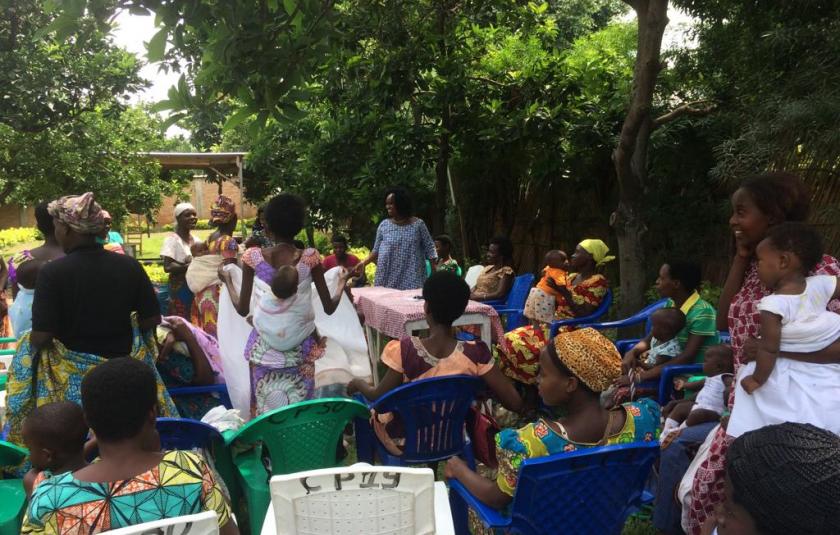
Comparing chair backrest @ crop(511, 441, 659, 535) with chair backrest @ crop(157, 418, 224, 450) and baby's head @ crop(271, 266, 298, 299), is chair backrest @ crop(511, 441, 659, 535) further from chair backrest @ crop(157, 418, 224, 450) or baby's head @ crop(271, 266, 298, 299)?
baby's head @ crop(271, 266, 298, 299)

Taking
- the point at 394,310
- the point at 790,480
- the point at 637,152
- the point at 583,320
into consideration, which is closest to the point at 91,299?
the point at 394,310

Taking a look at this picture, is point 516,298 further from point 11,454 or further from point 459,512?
point 11,454

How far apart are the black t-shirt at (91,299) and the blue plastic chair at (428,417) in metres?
1.15

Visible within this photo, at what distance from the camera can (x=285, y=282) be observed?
3.55 meters

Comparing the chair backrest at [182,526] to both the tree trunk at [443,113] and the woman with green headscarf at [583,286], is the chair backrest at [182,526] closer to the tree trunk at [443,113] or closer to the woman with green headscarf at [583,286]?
the woman with green headscarf at [583,286]

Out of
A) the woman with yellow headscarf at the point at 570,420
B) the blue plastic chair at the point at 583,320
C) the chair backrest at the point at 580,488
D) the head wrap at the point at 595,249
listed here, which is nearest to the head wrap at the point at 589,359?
the woman with yellow headscarf at the point at 570,420

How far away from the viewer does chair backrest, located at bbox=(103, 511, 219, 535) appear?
1.56 m

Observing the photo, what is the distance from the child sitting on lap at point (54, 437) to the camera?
2.34 metres

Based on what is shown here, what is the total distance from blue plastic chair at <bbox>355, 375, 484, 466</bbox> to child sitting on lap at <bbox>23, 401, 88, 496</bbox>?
1.11 metres

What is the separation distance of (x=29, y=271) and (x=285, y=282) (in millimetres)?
1703

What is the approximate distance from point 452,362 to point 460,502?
61cm

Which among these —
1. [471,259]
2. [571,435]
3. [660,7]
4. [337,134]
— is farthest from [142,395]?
[471,259]

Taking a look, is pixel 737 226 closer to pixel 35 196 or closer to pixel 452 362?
pixel 452 362

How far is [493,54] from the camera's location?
9258 millimetres
